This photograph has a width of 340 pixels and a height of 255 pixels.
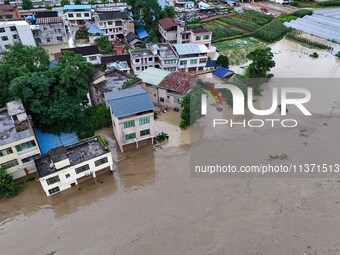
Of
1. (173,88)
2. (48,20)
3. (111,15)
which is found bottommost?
(173,88)


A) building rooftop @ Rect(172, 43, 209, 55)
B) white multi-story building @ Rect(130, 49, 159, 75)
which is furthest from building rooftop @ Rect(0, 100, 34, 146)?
building rooftop @ Rect(172, 43, 209, 55)

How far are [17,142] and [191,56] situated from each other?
87.5 feet

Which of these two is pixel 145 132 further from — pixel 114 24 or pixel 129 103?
pixel 114 24

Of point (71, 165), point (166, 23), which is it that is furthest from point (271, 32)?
point (71, 165)

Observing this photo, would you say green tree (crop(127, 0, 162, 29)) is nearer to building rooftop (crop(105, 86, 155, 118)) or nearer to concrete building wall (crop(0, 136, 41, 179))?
building rooftop (crop(105, 86, 155, 118))

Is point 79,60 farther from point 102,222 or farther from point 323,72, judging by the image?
point 323,72

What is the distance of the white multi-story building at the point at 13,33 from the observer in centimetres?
4016

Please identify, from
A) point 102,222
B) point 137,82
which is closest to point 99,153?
point 102,222

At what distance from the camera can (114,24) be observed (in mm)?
48625

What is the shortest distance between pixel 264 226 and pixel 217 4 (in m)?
71.7

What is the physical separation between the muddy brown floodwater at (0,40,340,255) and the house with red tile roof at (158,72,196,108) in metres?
8.22

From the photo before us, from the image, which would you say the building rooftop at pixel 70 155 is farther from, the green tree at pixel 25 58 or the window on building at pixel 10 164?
the green tree at pixel 25 58

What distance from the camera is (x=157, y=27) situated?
52781 mm

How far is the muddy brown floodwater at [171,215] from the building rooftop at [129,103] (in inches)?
200
